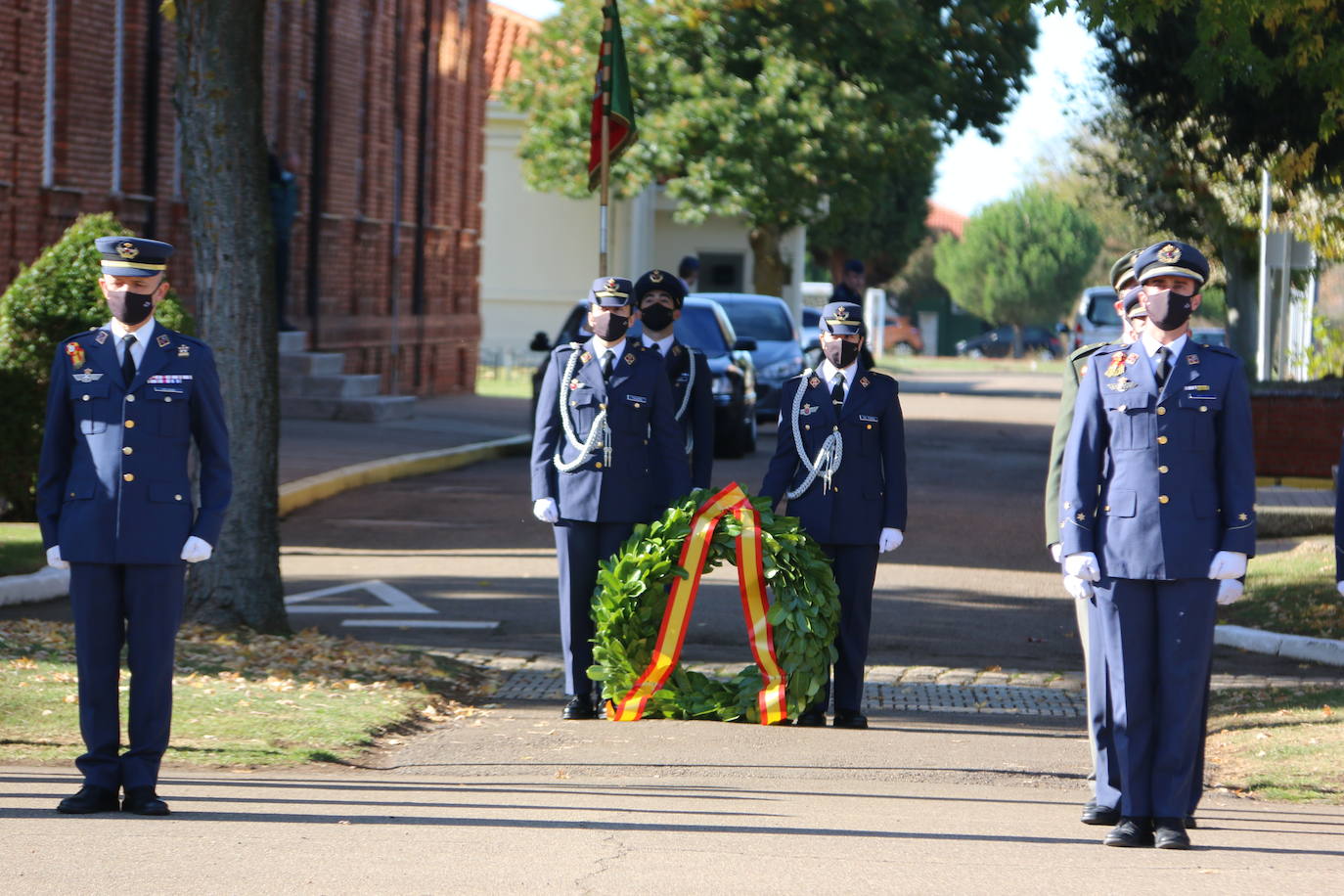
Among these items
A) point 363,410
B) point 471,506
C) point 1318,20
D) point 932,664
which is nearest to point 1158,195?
point 363,410

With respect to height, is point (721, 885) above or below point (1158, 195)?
below

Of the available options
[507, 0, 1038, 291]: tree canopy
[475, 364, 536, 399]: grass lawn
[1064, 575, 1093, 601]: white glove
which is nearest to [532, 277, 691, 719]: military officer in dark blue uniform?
[1064, 575, 1093, 601]: white glove

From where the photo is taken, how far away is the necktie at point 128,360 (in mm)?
6723

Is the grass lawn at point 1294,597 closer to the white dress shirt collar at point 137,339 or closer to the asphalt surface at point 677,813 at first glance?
the asphalt surface at point 677,813

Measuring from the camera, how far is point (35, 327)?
14.6m

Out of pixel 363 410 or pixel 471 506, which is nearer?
pixel 471 506

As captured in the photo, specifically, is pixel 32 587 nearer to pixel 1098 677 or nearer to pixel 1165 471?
pixel 1098 677

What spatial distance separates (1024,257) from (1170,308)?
264ft

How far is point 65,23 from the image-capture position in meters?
20.9

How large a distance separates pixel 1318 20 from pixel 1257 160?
2052mm

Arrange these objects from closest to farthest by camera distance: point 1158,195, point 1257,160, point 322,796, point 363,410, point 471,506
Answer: point 322,796, point 1257,160, point 471,506, point 363,410, point 1158,195

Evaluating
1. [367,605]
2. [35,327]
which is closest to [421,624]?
[367,605]

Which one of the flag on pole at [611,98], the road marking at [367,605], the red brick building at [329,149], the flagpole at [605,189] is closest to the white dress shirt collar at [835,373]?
the flagpole at [605,189]

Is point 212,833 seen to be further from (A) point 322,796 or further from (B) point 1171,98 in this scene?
(B) point 1171,98
